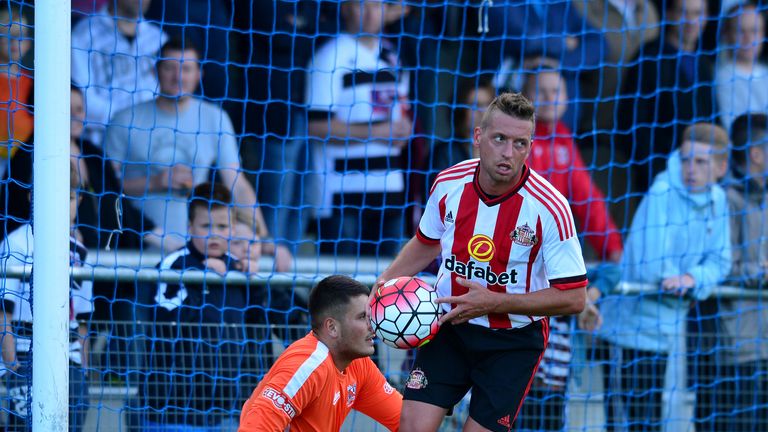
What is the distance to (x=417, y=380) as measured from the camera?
14.7 ft

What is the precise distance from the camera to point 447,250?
4441mm

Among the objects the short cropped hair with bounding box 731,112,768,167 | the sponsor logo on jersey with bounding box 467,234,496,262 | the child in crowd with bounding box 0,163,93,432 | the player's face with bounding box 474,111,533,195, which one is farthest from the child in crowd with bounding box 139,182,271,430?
the short cropped hair with bounding box 731,112,768,167

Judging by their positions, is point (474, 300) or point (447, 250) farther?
point (447, 250)

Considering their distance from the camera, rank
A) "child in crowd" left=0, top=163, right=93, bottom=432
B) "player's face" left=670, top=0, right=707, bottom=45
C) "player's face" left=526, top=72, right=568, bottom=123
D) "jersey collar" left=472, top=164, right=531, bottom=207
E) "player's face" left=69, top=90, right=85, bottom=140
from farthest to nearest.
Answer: "player's face" left=670, top=0, right=707, bottom=45, "player's face" left=526, top=72, right=568, bottom=123, "player's face" left=69, top=90, right=85, bottom=140, "child in crowd" left=0, top=163, right=93, bottom=432, "jersey collar" left=472, top=164, right=531, bottom=207

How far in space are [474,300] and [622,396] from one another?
246 cm

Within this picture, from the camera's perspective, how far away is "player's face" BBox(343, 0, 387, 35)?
6.55 m

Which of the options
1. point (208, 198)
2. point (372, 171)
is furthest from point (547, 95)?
point (208, 198)

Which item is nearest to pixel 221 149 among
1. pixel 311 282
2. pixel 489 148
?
pixel 311 282

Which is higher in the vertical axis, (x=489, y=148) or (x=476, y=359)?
(x=489, y=148)

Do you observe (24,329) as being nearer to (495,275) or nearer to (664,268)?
(495,275)

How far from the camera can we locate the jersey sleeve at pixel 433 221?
14.8 ft

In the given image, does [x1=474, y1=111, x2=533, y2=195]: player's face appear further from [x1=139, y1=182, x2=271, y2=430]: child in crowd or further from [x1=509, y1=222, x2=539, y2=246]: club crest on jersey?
[x1=139, y1=182, x2=271, y2=430]: child in crowd

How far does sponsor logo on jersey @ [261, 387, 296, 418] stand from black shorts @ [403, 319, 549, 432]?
523mm

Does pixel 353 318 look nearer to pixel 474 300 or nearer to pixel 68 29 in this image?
pixel 474 300
